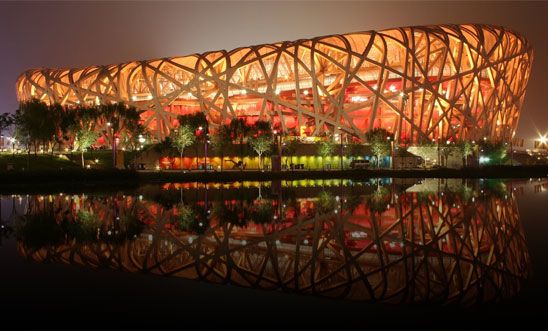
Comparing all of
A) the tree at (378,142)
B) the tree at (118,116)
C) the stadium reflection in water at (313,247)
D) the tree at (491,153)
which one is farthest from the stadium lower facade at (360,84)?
the stadium reflection in water at (313,247)

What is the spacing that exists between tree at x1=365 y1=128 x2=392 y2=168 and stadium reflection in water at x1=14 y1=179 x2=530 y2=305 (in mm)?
43754

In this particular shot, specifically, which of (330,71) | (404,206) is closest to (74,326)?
(404,206)

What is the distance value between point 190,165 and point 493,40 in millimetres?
44229

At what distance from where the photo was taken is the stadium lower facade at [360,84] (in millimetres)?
69438

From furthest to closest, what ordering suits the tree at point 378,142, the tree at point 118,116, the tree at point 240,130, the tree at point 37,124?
the tree at point 378,142 → the tree at point 240,130 → the tree at point 118,116 → the tree at point 37,124

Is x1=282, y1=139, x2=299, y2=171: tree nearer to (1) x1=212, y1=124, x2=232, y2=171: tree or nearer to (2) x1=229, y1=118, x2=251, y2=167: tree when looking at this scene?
(2) x1=229, y1=118, x2=251, y2=167: tree

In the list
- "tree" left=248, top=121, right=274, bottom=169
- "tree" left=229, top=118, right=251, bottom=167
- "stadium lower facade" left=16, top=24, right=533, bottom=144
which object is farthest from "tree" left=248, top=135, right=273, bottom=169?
"stadium lower facade" left=16, top=24, right=533, bottom=144

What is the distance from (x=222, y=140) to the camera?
2312 inches

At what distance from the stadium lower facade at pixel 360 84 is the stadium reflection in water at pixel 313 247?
171 ft

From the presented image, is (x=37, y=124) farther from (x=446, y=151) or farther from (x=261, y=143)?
(x=446, y=151)

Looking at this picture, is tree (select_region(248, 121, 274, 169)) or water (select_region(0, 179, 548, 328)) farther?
tree (select_region(248, 121, 274, 169))

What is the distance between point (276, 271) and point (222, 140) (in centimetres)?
5030

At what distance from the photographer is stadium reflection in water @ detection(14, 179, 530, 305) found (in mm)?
7969

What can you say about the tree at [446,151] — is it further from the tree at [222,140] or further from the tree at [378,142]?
the tree at [222,140]
